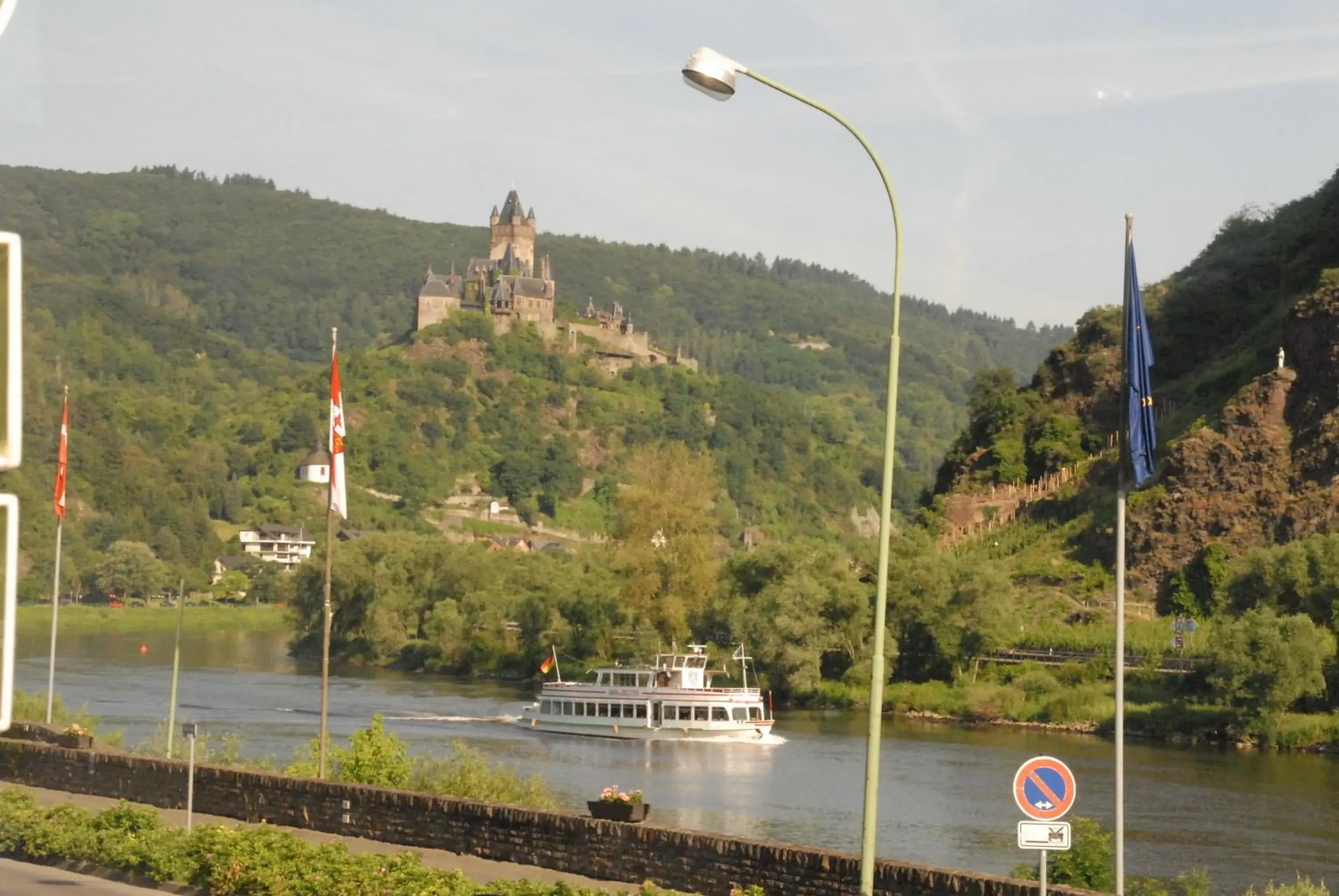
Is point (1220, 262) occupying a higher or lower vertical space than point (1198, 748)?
higher

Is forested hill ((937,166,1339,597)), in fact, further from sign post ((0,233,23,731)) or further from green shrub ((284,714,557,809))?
sign post ((0,233,23,731))

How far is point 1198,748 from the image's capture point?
57.0 metres

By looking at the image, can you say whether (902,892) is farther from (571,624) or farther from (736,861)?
(571,624)

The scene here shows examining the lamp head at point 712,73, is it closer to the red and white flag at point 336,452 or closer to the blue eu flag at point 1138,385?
the blue eu flag at point 1138,385

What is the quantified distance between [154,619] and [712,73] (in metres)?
103

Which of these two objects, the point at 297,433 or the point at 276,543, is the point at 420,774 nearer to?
the point at 276,543

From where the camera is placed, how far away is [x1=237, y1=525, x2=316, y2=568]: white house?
154 metres

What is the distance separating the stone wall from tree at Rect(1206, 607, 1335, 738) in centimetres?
3965

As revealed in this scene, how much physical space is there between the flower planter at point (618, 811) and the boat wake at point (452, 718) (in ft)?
135

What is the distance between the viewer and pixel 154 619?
11062 centimetres

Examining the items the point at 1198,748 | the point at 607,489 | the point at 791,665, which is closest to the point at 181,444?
the point at 607,489

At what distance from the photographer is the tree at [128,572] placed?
104188 mm

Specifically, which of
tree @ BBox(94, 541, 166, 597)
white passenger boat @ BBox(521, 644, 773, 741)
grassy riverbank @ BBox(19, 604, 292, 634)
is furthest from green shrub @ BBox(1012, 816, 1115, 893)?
tree @ BBox(94, 541, 166, 597)

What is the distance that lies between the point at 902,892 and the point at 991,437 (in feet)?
272
